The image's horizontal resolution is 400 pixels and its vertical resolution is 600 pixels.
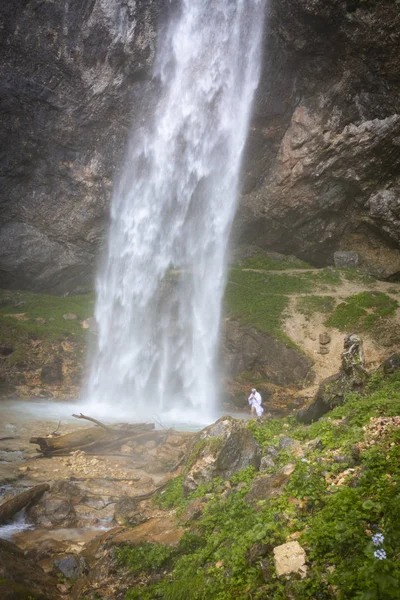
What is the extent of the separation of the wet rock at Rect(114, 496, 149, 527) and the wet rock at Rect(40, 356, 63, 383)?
13615 millimetres

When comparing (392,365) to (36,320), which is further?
(36,320)

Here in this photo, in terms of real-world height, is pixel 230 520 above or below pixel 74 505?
above

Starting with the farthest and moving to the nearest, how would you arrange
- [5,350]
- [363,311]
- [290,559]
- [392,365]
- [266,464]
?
[363,311]
[5,350]
[392,365]
[266,464]
[290,559]

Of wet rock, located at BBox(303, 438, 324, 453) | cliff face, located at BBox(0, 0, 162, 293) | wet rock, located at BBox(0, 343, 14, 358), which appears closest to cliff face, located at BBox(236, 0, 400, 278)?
cliff face, located at BBox(0, 0, 162, 293)

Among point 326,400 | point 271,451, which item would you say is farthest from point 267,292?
point 271,451

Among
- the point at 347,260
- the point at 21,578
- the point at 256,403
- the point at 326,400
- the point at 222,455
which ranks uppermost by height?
the point at 347,260

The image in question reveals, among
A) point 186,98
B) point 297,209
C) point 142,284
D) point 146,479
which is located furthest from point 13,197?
point 146,479

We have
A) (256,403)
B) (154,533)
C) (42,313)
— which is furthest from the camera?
(42,313)

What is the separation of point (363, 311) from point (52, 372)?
17790 millimetres

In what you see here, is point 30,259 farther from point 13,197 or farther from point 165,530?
point 165,530

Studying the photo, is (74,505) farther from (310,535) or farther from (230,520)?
(310,535)

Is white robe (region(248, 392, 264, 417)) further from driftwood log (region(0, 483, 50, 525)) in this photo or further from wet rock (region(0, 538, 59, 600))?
wet rock (region(0, 538, 59, 600))

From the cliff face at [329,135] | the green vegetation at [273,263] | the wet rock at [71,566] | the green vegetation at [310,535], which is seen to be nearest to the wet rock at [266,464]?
the green vegetation at [310,535]

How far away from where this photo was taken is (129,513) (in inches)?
303
